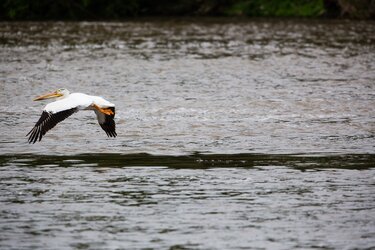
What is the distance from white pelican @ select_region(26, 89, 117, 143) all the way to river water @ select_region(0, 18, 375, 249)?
31cm

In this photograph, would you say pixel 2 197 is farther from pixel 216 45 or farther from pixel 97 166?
pixel 216 45

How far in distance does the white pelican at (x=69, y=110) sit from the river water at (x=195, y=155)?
12.1 inches

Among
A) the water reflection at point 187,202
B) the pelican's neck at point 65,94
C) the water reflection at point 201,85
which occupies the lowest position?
the water reflection at point 187,202

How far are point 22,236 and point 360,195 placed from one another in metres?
3.47

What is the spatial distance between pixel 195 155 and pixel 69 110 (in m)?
1.67

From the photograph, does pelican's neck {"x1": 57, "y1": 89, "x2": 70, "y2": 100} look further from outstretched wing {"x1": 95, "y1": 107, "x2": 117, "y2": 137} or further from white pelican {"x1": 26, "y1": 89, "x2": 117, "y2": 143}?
outstretched wing {"x1": 95, "y1": 107, "x2": 117, "y2": 137}

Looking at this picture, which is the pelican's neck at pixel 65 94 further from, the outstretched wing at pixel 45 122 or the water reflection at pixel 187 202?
the water reflection at pixel 187 202

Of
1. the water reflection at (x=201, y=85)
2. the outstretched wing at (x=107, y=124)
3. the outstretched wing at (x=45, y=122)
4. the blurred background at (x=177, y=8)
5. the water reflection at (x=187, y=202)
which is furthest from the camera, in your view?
Result: the blurred background at (x=177, y=8)

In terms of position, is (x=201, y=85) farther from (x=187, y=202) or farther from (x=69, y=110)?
(x=187, y=202)

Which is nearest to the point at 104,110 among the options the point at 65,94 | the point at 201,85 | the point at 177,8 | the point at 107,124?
the point at 107,124

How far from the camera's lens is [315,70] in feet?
77.3

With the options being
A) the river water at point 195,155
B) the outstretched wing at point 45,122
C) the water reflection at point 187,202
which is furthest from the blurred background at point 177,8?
the water reflection at point 187,202

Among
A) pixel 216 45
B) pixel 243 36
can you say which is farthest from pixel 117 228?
pixel 243 36

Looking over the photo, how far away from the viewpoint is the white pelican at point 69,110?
1236 cm
